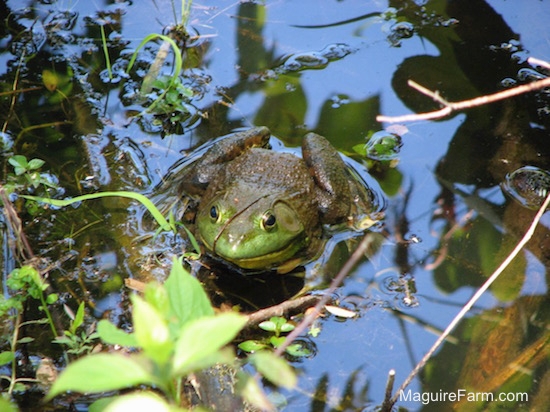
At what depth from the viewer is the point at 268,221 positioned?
3.79 m

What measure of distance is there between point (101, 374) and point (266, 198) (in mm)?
2439

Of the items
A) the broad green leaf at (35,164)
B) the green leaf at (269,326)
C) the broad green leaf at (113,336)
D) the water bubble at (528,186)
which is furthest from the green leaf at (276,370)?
the water bubble at (528,186)

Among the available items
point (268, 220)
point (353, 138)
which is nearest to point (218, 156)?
point (268, 220)

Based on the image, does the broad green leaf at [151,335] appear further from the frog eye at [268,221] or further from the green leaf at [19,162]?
the green leaf at [19,162]

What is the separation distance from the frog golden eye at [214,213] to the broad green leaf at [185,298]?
5.74ft

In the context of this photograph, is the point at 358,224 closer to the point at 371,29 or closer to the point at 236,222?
the point at 236,222

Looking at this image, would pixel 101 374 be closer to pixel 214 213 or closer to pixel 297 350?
pixel 297 350

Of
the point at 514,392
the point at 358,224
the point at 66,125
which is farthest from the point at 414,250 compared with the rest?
the point at 66,125

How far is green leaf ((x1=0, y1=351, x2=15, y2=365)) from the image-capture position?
2967 mm

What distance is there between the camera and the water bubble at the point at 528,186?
4.20 meters

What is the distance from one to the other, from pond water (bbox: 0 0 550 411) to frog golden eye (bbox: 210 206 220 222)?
38 centimetres

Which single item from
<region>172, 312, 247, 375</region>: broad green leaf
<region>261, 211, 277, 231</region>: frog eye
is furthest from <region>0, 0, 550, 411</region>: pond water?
<region>172, 312, 247, 375</region>: broad green leaf

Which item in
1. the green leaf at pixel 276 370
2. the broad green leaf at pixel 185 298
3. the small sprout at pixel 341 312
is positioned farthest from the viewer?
the small sprout at pixel 341 312

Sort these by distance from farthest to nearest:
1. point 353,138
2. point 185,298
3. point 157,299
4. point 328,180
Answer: point 353,138
point 328,180
point 185,298
point 157,299
